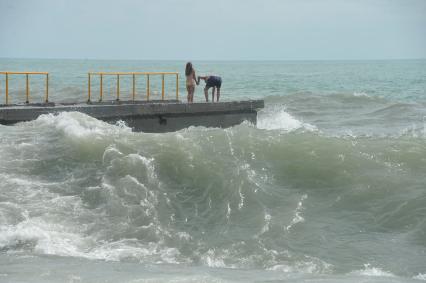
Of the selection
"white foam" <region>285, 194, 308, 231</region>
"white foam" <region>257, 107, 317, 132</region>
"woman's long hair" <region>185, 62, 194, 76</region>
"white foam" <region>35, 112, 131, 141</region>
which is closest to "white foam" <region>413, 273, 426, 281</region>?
"white foam" <region>285, 194, 308, 231</region>

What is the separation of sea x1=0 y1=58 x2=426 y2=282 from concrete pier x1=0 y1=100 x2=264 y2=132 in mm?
541

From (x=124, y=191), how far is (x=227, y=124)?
895cm

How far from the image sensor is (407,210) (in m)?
12.1

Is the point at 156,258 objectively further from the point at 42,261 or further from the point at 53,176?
the point at 53,176

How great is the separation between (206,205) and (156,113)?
23.3 ft

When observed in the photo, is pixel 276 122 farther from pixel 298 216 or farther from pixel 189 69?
pixel 298 216

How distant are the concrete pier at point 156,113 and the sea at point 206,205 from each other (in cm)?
54

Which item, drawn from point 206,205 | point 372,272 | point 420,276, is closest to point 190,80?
point 206,205

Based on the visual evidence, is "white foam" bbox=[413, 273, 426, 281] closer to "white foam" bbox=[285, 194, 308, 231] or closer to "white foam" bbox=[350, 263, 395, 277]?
"white foam" bbox=[350, 263, 395, 277]

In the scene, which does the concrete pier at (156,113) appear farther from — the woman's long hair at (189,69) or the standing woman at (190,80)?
the woman's long hair at (189,69)

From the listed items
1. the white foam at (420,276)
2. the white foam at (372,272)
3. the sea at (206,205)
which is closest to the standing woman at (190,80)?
the sea at (206,205)

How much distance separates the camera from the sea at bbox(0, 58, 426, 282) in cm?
955

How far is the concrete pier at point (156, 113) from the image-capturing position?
1744 centimetres

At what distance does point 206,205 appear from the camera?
12555mm
